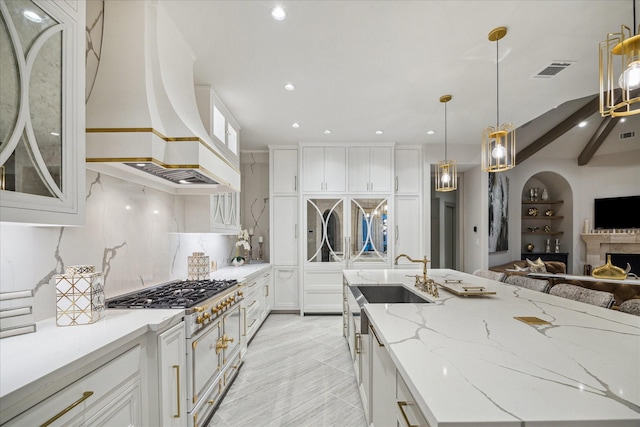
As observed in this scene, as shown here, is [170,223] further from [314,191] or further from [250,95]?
[314,191]

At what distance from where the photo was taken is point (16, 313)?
1.18 m

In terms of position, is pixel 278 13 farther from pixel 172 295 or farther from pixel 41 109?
pixel 172 295

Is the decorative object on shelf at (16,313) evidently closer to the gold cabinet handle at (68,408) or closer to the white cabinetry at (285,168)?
the gold cabinet handle at (68,408)

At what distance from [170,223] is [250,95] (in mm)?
1495

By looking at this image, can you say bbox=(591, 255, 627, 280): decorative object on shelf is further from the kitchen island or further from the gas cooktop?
the gas cooktop

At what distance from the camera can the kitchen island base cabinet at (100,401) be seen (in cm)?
87

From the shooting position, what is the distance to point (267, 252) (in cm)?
512

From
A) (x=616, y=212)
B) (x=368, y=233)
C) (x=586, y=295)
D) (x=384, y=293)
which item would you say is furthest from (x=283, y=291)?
(x=616, y=212)

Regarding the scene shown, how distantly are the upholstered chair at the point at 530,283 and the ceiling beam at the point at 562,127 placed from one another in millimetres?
3973

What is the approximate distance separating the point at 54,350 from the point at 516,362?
62.0 inches

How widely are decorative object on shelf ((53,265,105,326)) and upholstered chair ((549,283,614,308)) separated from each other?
2.78m

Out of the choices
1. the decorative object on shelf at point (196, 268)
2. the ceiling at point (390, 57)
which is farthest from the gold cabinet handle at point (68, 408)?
the ceiling at point (390, 57)

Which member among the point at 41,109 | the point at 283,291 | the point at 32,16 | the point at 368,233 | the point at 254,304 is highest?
the point at 32,16

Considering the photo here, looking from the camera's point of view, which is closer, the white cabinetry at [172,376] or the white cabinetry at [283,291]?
the white cabinetry at [172,376]
